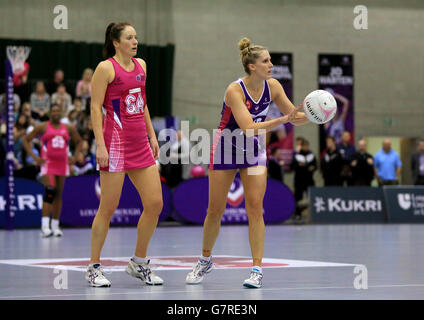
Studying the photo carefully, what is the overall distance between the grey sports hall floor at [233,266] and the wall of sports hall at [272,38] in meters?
10.9

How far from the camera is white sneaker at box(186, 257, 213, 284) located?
6.80 metres

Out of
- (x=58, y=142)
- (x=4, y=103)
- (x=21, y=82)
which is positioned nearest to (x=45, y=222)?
(x=58, y=142)

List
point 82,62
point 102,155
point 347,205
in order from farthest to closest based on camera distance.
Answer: point 82,62, point 347,205, point 102,155

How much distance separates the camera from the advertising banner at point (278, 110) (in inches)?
962

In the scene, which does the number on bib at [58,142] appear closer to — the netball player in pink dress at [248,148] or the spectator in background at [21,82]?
the netball player in pink dress at [248,148]

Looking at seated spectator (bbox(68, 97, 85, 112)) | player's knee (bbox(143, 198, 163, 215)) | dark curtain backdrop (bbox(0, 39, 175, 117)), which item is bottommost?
player's knee (bbox(143, 198, 163, 215))

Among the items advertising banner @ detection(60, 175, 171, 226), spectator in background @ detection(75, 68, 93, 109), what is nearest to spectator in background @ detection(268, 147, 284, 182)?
advertising banner @ detection(60, 175, 171, 226)

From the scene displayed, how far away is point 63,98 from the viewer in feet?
66.1

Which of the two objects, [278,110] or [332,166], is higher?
[278,110]

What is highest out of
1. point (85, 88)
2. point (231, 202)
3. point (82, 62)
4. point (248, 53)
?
point (82, 62)

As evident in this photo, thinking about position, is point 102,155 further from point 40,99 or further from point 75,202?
point 40,99

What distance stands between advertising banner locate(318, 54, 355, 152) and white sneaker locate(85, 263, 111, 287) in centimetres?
1960

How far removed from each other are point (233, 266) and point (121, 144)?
2328 millimetres

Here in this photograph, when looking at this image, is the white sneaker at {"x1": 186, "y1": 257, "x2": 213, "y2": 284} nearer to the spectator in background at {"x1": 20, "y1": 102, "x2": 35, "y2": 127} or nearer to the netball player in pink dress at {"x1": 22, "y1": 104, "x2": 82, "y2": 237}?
the netball player in pink dress at {"x1": 22, "y1": 104, "x2": 82, "y2": 237}
